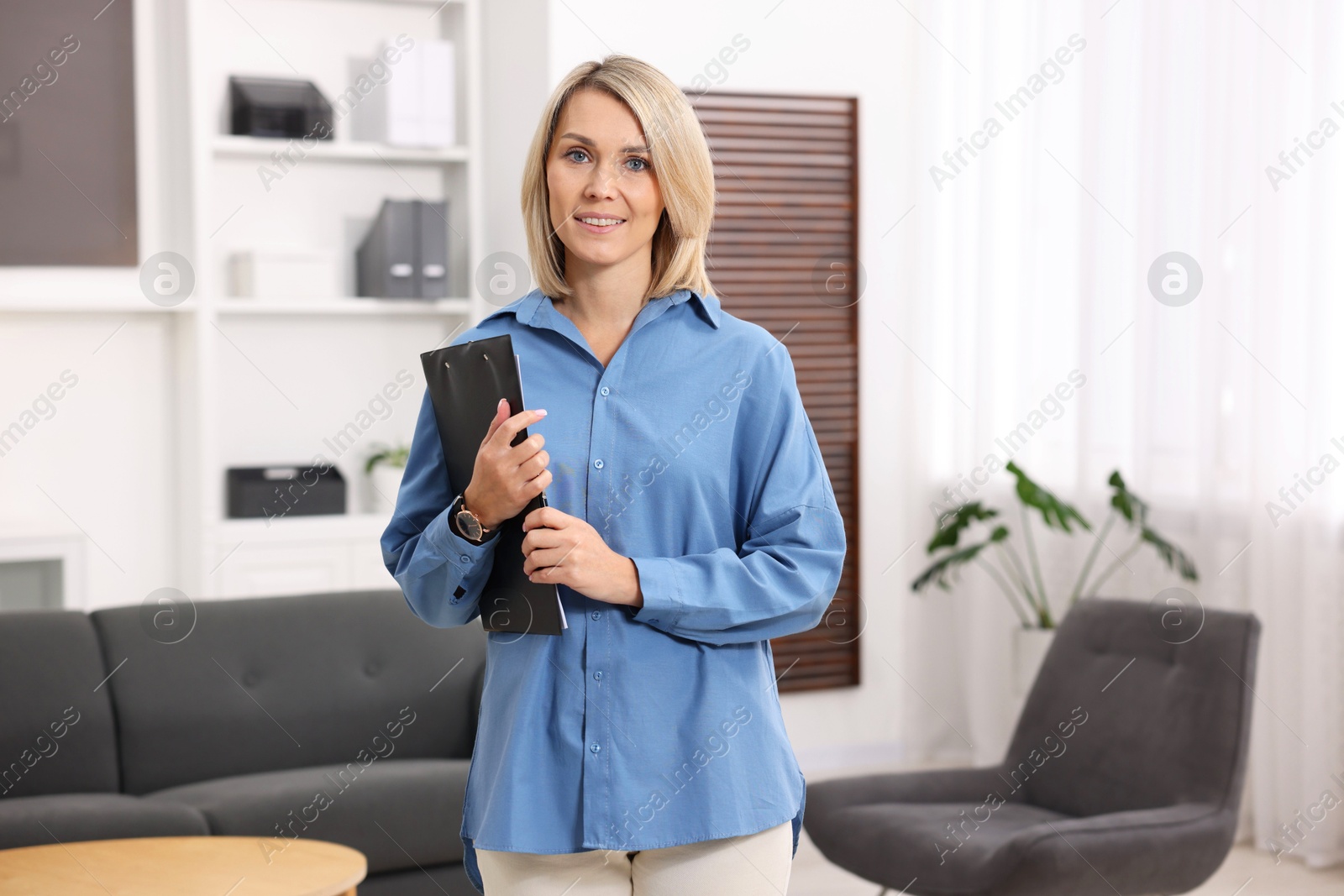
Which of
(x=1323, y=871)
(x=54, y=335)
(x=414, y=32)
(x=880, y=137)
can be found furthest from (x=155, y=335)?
(x=1323, y=871)

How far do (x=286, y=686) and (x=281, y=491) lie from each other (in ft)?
3.35

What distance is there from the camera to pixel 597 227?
1.24 m

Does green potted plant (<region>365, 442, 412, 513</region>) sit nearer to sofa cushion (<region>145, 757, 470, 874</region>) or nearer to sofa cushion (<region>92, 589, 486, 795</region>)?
sofa cushion (<region>92, 589, 486, 795</region>)

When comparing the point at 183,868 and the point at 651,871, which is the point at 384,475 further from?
the point at 651,871

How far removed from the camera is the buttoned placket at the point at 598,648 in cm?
118

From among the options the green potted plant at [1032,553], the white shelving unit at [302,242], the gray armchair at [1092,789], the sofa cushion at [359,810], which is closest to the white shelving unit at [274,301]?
the white shelving unit at [302,242]

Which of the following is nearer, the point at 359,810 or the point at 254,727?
the point at 359,810

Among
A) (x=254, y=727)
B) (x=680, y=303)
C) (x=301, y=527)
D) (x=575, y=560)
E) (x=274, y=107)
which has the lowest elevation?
(x=254, y=727)

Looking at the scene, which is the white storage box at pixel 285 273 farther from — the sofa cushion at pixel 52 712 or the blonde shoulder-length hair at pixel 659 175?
the blonde shoulder-length hair at pixel 659 175

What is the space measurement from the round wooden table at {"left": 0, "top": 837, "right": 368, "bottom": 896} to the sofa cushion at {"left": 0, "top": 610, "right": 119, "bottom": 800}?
45cm

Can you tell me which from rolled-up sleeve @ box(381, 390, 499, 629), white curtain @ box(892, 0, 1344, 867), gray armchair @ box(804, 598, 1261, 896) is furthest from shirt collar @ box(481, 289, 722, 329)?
white curtain @ box(892, 0, 1344, 867)

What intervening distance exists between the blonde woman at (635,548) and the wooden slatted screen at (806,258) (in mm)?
3079

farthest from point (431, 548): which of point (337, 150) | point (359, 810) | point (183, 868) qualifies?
point (337, 150)

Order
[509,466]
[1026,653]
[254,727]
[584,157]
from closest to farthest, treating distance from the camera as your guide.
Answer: [509,466] → [584,157] → [254,727] → [1026,653]
